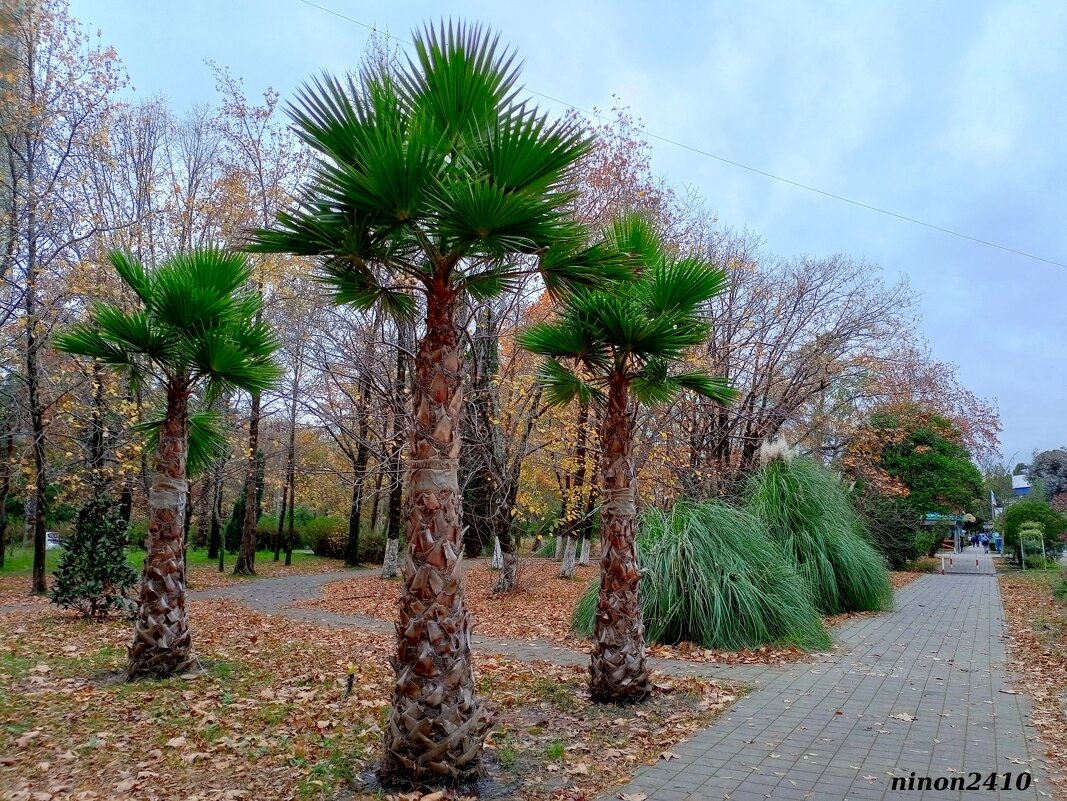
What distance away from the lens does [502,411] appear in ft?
51.0

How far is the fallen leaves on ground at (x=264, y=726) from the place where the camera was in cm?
443

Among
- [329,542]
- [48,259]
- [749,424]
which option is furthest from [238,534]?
[749,424]

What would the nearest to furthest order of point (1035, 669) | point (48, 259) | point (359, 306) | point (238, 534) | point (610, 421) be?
point (359, 306), point (610, 421), point (1035, 669), point (48, 259), point (238, 534)

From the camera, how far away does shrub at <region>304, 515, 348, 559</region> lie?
95.8ft

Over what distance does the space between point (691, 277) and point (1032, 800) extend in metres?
4.27

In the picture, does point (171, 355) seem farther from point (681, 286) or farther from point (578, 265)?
point (681, 286)

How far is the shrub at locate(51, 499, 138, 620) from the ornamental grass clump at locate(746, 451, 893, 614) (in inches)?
392

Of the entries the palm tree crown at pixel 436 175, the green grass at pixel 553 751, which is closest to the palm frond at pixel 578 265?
the palm tree crown at pixel 436 175

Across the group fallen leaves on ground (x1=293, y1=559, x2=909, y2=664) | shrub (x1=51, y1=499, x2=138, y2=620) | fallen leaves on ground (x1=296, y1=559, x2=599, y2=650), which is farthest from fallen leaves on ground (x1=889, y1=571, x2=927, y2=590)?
shrub (x1=51, y1=499, x2=138, y2=620)

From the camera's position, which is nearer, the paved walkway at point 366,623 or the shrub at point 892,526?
the paved walkway at point 366,623

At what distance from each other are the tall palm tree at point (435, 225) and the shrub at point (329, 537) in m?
25.4

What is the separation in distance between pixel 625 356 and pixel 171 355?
4500mm

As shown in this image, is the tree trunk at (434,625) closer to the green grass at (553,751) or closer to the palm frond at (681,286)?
the green grass at (553,751)

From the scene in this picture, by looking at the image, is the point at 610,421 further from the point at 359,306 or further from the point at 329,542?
the point at 329,542
